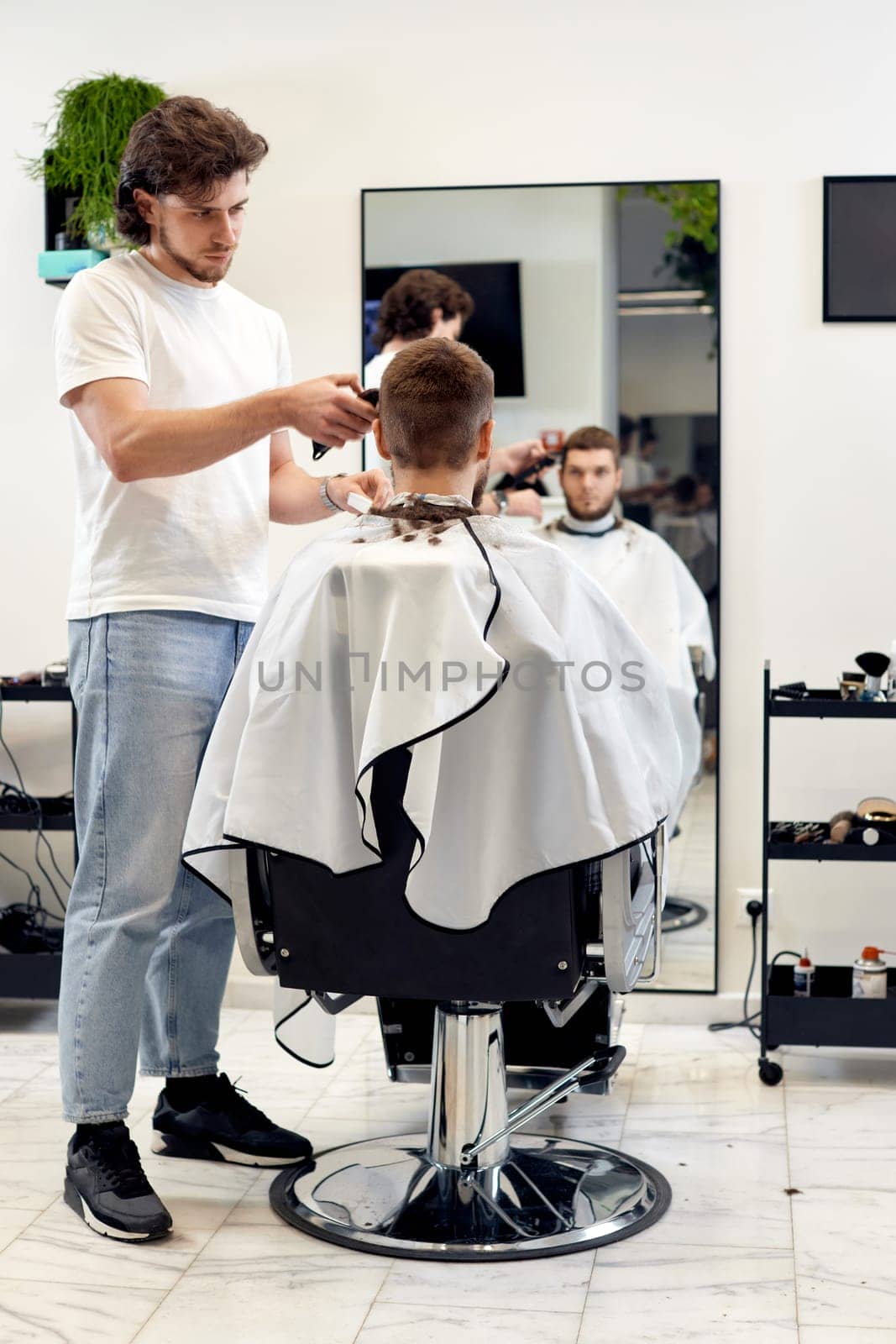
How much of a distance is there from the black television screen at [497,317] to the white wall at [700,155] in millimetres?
204

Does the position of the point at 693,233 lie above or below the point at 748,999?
above

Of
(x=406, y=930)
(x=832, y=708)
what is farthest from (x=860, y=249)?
(x=406, y=930)

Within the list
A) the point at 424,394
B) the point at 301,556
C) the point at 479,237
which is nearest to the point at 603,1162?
the point at 301,556

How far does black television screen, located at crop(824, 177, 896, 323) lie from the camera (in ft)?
10.2

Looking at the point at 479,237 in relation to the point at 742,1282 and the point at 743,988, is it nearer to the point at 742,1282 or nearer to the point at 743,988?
the point at 743,988

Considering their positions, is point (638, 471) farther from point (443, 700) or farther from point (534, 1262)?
point (534, 1262)

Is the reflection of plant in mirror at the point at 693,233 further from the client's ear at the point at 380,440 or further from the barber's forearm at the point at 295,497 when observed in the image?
the client's ear at the point at 380,440

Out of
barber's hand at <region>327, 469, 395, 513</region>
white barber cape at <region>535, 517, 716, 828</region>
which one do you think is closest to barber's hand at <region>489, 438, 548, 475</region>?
white barber cape at <region>535, 517, 716, 828</region>

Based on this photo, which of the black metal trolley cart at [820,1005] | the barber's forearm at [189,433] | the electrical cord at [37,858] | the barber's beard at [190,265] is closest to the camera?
the barber's forearm at [189,433]

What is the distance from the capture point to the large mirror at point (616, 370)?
318 centimetres

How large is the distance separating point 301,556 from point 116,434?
0.34 meters

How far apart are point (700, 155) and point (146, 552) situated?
5.69 ft

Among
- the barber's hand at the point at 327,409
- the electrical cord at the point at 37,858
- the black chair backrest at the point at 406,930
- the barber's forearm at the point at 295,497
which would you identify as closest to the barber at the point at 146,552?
the barber's hand at the point at 327,409

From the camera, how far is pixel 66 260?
324 cm
